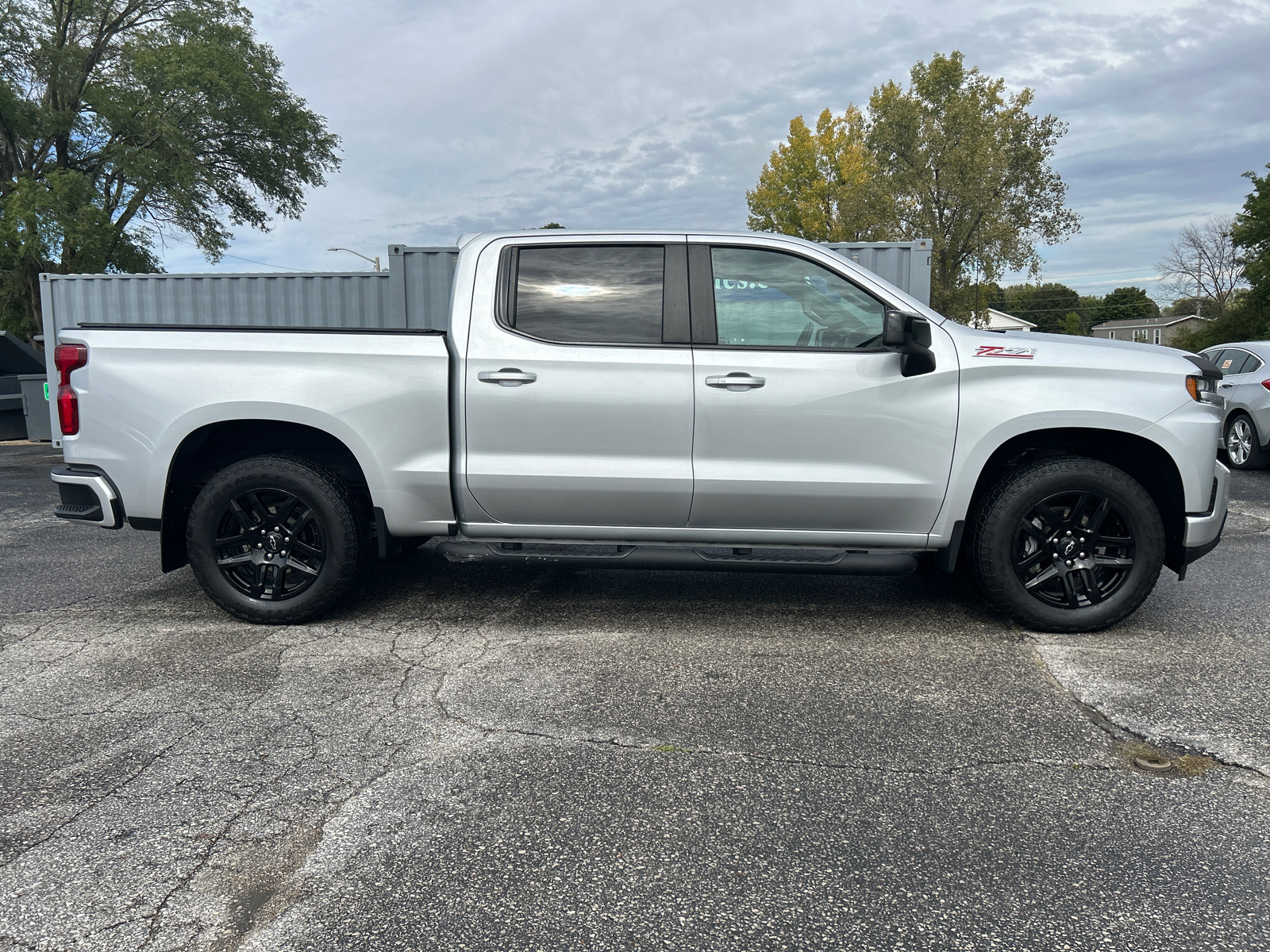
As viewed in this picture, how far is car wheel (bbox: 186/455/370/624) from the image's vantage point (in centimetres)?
452

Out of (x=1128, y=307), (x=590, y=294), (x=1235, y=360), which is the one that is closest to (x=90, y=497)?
(x=590, y=294)

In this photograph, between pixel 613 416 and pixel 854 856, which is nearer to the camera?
pixel 854 856

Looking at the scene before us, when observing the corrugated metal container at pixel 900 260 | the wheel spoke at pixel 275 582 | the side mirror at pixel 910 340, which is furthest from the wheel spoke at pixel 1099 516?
the corrugated metal container at pixel 900 260

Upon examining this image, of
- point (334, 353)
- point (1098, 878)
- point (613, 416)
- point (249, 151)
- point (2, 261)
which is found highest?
point (249, 151)

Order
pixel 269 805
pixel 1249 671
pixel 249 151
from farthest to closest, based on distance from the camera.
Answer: pixel 249 151
pixel 1249 671
pixel 269 805

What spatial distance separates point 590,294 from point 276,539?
2.03 m

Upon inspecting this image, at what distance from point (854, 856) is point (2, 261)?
28.2 meters

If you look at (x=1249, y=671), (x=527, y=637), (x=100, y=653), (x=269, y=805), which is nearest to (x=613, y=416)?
(x=527, y=637)

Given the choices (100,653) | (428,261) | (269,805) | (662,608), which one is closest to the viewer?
(269,805)

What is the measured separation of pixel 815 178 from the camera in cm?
3875

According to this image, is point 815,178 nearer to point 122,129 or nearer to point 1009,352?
point 122,129

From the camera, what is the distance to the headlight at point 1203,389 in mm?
4250

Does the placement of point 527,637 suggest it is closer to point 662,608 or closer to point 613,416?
point 662,608

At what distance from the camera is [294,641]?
4.46 m
